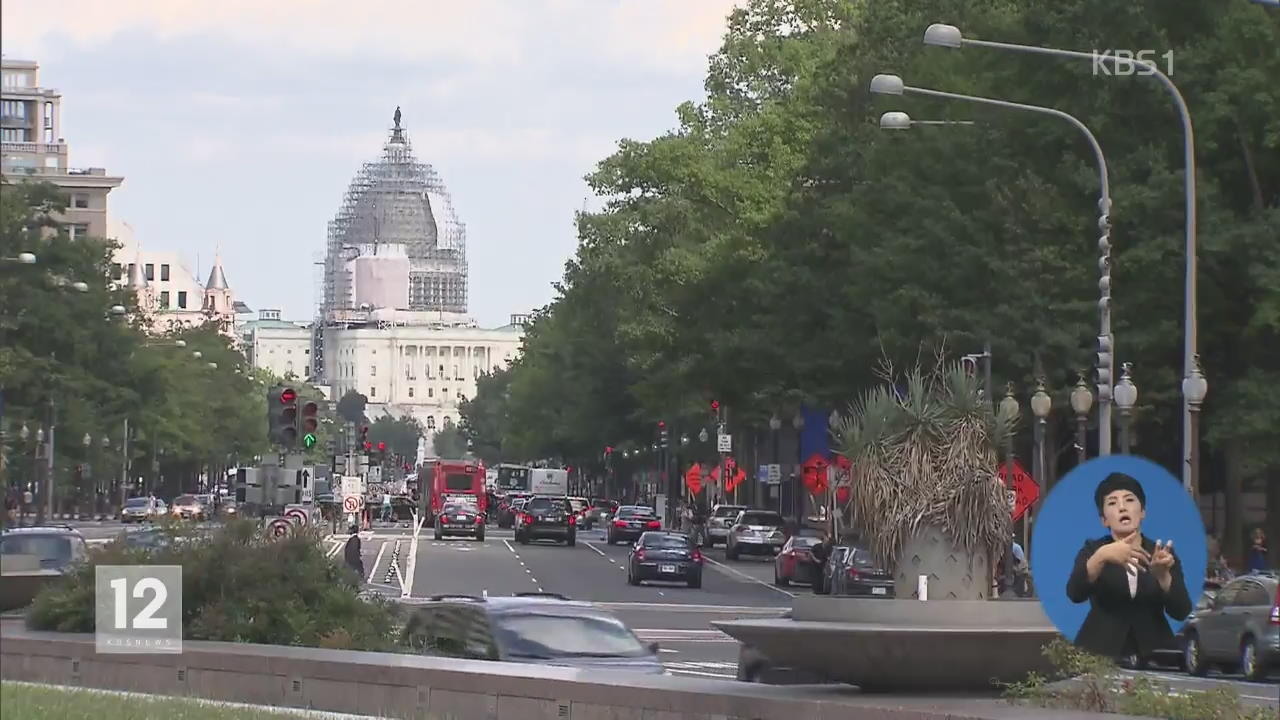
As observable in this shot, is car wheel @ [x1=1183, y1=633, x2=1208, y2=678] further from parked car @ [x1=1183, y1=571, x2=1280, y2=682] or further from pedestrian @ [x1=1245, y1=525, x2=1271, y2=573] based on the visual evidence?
pedestrian @ [x1=1245, y1=525, x2=1271, y2=573]

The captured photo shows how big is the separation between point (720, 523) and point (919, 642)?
74.7m

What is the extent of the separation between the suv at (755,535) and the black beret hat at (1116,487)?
68.7 metres

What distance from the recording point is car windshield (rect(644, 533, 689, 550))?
60219mm

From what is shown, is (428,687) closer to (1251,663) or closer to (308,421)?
(1251,663)

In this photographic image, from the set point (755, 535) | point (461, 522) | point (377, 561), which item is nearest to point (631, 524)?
point (461, 522)

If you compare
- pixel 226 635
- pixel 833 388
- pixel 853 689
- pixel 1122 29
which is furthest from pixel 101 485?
pixel 853 689

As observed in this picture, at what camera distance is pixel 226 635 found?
23891mm

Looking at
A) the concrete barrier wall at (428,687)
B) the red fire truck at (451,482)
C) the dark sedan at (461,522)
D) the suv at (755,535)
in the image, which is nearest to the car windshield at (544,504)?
the dark sedan at (461,522)

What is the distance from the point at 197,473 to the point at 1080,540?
527 feet

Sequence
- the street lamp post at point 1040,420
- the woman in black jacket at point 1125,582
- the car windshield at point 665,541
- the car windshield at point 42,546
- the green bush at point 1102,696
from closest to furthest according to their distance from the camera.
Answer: the woman in black jacket at point 1125,582
the green bush at point 1102,696
the car windshield at point 42,546
the street lamp post at point 1040,420
the car windshield at point 665,541

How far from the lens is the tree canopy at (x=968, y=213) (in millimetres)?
48344

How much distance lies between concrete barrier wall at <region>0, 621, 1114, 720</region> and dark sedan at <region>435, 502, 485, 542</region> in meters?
68.4

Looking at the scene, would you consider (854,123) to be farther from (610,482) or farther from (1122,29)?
(610,482)

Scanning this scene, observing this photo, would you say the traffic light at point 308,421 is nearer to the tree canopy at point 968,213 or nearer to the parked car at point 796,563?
the tree canopy at point 968,213
